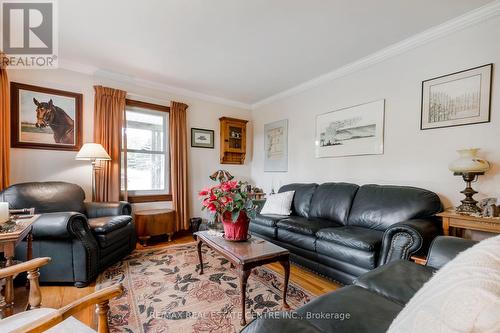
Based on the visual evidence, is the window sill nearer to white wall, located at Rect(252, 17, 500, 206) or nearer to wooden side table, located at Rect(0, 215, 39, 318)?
wooden side table, located at Rect(0, 215, 39, 318)

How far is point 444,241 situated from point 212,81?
3453 millimetres

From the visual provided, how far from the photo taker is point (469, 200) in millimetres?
1960

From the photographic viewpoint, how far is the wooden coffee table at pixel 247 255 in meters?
1.59

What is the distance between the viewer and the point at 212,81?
12.0ft

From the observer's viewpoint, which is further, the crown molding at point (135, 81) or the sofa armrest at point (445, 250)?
the crown molding at point (135, 81)

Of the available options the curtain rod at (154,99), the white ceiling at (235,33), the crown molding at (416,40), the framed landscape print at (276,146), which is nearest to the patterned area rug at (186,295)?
the framed landscape print at (276,146)

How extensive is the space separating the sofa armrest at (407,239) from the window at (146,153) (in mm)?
3252

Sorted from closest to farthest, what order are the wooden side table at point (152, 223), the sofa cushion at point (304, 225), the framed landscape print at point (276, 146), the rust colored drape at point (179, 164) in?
the sofa cushion at point (304, 225), the wooden side table at point (152, 223), the rust colored drape at point (179, 164), the framed landscape print at point (276, 146)

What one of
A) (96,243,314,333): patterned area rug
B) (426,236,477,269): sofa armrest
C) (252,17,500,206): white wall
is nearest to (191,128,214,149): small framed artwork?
(252,17,500,206): white wall

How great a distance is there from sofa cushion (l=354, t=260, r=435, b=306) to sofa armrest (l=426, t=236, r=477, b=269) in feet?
0.19

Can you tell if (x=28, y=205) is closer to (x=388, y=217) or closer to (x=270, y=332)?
(x=270, y=332)

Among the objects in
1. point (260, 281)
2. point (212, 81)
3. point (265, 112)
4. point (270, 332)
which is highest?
point (212, 81)

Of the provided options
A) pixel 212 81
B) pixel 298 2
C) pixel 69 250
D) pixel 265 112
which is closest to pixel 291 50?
pixel 298 2

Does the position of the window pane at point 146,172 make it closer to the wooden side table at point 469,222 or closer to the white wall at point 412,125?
the white wall at point 412,125
